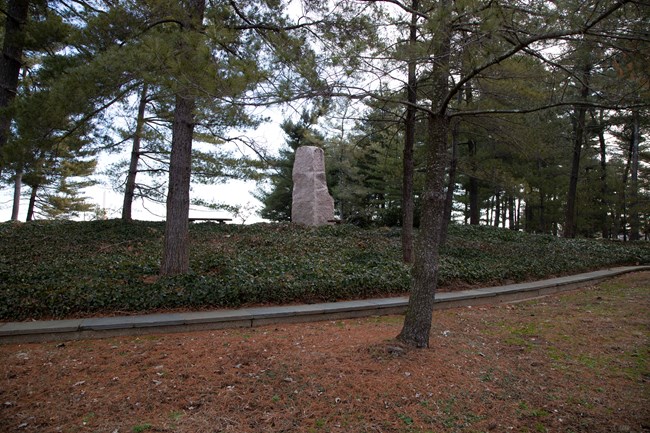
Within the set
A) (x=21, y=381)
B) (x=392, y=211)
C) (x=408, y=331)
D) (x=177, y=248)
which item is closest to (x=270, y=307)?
(x=177, y=248)

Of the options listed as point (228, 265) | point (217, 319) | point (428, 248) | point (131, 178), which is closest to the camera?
point (428, 248)

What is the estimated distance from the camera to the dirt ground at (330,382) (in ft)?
8.05

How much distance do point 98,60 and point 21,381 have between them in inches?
130

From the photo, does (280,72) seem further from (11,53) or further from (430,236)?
(11,53)

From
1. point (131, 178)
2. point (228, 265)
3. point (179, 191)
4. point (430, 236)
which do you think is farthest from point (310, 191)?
point (430, 236)

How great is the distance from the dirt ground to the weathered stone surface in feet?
25.4

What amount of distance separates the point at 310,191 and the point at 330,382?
9370 millimetres

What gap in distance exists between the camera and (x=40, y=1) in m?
6.86

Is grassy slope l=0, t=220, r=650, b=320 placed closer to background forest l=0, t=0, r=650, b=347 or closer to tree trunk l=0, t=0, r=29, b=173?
background forest l=0, t=0, r=650, b=347

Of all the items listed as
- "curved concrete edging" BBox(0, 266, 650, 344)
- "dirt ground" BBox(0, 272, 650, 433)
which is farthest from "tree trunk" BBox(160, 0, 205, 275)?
"dirt ground" BBox(0, 272, 650, 433)

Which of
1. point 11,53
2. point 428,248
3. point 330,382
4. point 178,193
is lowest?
point 330,382

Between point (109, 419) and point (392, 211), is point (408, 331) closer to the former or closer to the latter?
point (109, 419)

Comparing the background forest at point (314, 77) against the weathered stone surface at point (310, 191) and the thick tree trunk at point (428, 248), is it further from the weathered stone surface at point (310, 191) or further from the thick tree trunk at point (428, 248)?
the weathered stone surface at point (310, 191)

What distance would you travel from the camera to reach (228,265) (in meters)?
6.08
